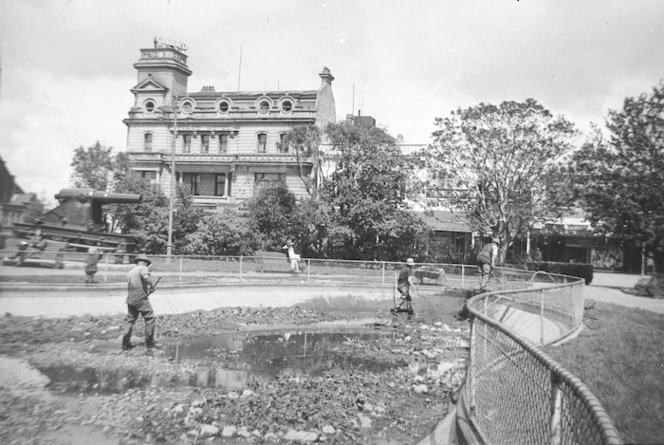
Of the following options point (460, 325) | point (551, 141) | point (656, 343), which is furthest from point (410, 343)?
point (551, 141)

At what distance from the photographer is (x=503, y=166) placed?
90.3ft

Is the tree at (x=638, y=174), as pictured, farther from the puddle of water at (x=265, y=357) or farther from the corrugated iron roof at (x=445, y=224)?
the corrugated iron roof at (x=445, y=224)

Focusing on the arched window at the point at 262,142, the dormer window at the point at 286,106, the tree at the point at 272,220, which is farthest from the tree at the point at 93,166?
the dormer window at the point at 286,106

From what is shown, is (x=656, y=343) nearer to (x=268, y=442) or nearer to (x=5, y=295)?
(x=268, y=442)

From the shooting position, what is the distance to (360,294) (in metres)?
21.5

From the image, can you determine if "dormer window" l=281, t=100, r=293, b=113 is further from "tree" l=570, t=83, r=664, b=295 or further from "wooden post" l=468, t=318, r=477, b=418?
"wooden post" l=468, t=318, r=477, b=418

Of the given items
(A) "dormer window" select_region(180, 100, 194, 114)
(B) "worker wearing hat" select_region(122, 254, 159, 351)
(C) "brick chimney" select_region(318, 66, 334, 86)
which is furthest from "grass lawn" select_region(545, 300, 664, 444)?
(A) "dormer window" select_region(180, 100, 194, 114)

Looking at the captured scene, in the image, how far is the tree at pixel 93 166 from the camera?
116 ft

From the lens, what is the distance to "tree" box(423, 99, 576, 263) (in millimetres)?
26516

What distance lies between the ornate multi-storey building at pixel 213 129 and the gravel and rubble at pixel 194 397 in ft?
104

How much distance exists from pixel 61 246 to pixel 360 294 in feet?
40.1

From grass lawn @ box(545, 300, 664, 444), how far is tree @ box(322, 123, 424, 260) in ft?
67.7

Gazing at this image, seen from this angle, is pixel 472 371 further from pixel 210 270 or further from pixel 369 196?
pixel 369 196

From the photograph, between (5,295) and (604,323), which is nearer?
(604,323)
